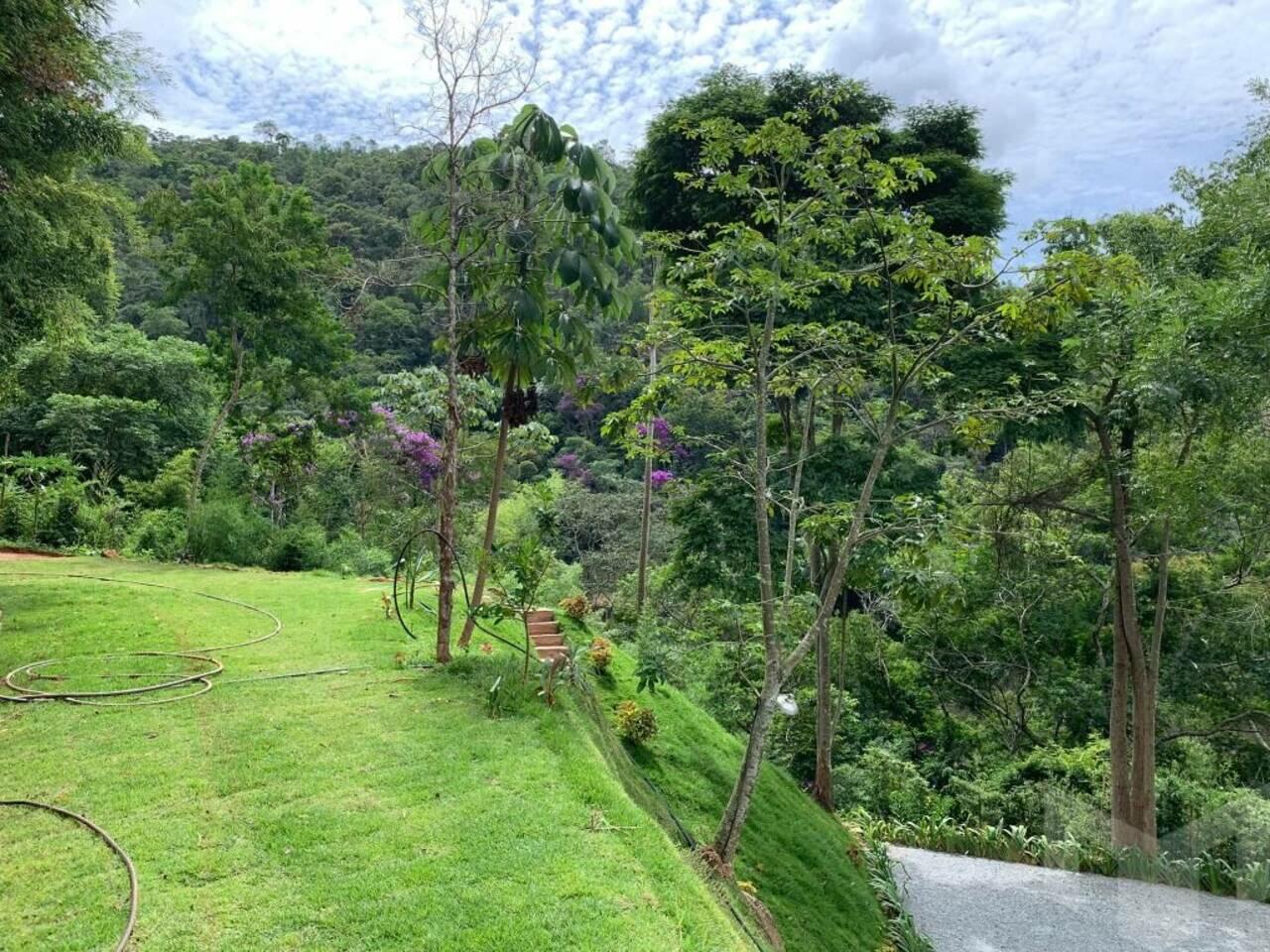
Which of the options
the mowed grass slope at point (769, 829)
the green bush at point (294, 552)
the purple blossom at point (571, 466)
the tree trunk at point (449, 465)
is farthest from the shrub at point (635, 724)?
the purple blossom at point (571, 466)

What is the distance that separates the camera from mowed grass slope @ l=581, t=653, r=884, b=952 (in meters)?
6.32

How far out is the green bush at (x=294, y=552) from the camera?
12.5 metres

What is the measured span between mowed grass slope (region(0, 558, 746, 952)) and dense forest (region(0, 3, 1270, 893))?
1187mm

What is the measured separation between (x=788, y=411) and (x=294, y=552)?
830 cm

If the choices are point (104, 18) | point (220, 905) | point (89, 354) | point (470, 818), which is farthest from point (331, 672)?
point (89, 354)

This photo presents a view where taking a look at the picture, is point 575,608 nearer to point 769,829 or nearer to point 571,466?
point 769,829

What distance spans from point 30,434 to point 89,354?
2255mm

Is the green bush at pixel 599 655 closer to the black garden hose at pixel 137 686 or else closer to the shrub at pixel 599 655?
the shrub at pixel 599 655

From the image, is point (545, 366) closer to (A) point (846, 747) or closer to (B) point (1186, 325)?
(B) point (1186, 325)

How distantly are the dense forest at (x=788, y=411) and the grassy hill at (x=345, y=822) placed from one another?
111 cm

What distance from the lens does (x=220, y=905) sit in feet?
10.3

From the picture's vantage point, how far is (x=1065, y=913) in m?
8.40

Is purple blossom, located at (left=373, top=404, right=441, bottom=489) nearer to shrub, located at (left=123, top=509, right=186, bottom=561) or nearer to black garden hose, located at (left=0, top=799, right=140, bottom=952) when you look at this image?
shrub, located at (left=123, top=509, right=186, bottom=561)

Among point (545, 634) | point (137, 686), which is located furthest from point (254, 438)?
point (137, 686)
